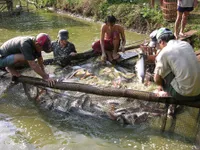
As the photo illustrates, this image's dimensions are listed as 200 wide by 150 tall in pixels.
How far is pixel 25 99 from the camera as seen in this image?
6129 millimetres

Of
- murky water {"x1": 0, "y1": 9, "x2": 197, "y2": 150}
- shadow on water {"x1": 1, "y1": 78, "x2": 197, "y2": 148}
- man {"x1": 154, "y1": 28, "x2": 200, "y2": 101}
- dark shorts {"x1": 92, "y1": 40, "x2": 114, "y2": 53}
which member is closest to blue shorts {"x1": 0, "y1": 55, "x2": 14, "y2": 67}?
murky water {"x1": 0, "y1": 9, "x2": 197, "y2": 150}

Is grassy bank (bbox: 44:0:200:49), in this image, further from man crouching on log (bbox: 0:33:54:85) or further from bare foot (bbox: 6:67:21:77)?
bare foot (bbox: 6:67:21:77)

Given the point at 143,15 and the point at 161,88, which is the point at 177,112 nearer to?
the point at 161,88

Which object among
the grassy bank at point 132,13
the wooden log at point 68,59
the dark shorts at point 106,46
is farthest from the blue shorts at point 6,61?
the grassy bank at point 132,13

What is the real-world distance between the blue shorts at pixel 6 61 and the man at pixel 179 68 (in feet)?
10.5

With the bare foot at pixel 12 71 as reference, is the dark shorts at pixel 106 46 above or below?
above

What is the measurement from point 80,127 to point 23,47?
1874 mm

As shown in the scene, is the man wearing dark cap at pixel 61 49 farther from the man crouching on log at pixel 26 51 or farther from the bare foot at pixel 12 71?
the bare foot at pixel 12 71

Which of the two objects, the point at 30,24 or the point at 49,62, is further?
the point at 30,24

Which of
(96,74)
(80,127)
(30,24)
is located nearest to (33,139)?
(80,127)

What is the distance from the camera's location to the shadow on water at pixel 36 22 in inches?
568

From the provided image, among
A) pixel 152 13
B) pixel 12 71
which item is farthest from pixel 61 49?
pixel 152 13

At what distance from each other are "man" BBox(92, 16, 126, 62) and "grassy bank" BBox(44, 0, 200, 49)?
8.21 ft

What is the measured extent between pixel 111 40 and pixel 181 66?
349 centimetres
